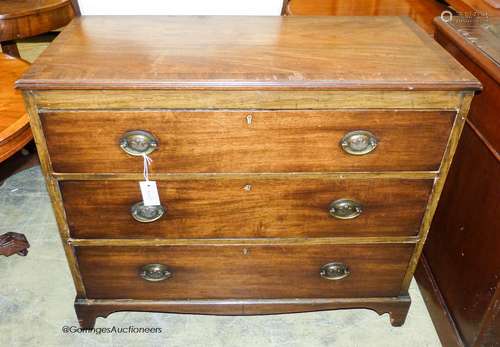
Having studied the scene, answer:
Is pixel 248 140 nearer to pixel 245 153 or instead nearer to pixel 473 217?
pixel 245 153

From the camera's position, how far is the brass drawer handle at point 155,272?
166 cm

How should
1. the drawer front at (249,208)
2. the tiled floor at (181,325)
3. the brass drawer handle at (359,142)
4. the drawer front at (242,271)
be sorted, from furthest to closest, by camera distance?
the tiled floor at (181,325)
the drawer front at (242,271)
the drawer front at (249,208)
the brass drawer handle at (359,142)

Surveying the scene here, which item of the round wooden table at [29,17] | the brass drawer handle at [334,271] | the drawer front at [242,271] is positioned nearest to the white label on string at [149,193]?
the drawer front at [242,271]

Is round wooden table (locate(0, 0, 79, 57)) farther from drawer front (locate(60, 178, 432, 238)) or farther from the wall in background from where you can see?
drawer front (locate(60, 178, 432, 238))

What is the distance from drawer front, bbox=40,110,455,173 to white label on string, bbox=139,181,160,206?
5 cm

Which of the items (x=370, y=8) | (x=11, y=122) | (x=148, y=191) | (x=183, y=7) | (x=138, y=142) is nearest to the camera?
(x=138, y=142)

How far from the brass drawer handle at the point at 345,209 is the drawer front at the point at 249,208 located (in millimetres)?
10

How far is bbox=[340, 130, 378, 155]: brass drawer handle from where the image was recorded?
4.45ft

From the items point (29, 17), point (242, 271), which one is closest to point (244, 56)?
point (242, 271)

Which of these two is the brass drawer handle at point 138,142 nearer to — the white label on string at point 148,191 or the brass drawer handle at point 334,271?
the white label on string at point 148,191

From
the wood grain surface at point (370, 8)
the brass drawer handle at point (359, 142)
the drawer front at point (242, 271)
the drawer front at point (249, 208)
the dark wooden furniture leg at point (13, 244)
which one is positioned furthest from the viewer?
the wood grain surface at point (370, 8)

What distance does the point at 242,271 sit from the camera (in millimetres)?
1694

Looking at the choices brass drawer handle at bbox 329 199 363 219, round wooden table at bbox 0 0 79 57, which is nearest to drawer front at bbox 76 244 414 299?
brass drawer handle at bbox 329 199 363 219

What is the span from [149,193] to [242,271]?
47 cm
